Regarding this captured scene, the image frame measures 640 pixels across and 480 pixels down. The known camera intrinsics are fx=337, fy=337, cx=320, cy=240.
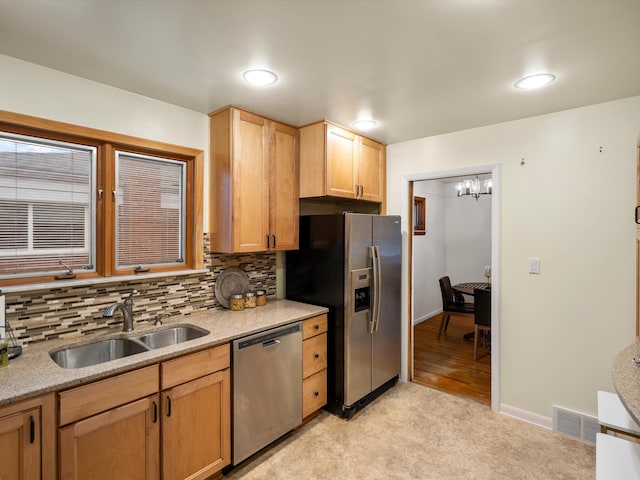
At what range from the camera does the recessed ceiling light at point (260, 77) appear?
192 centimetres

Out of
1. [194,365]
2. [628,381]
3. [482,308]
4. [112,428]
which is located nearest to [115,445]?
[112,428]

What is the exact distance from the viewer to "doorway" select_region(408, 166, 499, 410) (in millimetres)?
3652

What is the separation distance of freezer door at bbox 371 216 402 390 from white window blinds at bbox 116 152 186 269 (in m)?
1.60

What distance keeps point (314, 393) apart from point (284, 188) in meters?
1.67

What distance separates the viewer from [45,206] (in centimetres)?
196

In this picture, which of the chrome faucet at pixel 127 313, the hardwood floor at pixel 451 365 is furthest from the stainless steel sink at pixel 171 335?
the hardwood floor at pixel 451 365

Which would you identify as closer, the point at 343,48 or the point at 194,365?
the point at 343,48

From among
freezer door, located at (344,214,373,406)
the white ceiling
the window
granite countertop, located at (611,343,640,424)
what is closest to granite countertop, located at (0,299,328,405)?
freezer door, located at (344,214,373,406)

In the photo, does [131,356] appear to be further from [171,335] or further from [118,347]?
[171,335]

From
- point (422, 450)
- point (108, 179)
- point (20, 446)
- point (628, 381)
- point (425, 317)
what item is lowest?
point (422, 450)

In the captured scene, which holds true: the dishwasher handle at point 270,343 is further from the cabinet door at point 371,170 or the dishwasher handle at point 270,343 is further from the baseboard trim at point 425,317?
the baseboard trim at point 425,317

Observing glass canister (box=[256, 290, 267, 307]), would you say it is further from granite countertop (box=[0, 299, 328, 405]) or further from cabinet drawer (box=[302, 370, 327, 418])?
cabinet drawer (box=[302, 370, 327, 418])

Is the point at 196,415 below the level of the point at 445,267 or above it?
below

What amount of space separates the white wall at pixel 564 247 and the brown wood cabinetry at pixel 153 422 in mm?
2287
